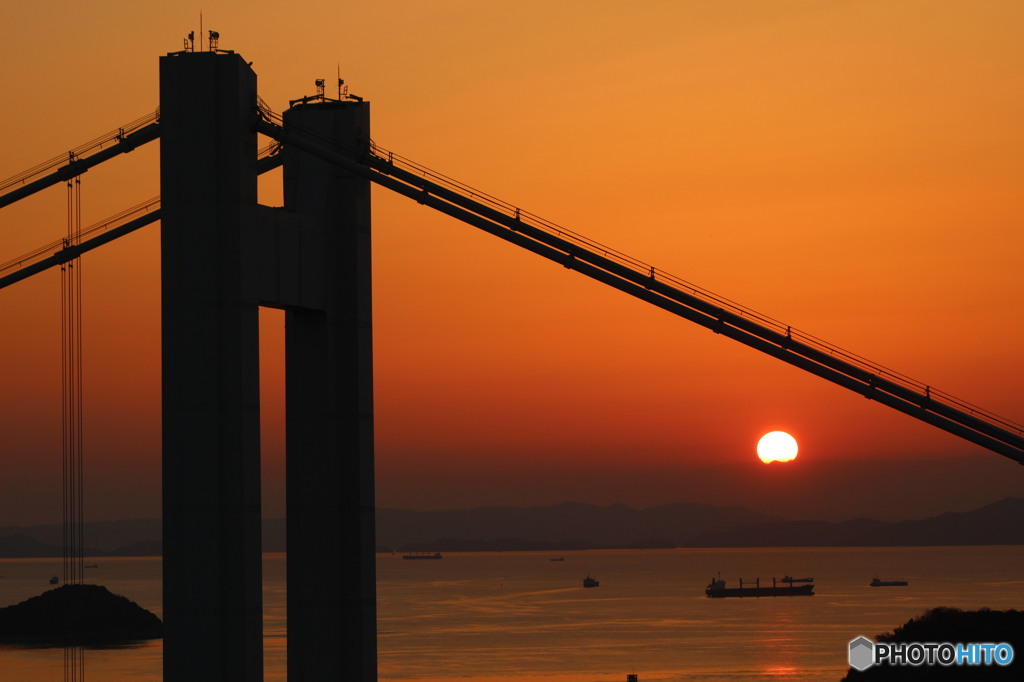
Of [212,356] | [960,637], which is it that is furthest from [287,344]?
[960,637]

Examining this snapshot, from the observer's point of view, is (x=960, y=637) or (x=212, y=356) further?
(x=960, y=637)

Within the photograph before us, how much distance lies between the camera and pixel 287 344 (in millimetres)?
40656

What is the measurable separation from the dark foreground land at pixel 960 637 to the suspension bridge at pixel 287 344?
46.9 metres

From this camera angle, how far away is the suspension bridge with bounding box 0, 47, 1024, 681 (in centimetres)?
3456

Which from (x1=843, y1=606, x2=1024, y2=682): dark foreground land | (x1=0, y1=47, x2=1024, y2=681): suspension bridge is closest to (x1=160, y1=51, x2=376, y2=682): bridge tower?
(x1=0, y1=47, x2=1024, y2=681): suspension bridge

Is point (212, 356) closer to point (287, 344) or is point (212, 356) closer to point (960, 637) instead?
point (287, 344)

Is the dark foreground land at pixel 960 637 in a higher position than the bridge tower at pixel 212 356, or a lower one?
lower

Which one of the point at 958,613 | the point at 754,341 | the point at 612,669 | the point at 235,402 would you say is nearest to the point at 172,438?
the point at 235,402

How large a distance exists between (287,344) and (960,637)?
58705 millimetres

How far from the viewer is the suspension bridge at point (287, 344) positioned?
3456cm

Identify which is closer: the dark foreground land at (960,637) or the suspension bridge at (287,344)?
the suspension bridge at (287,344)

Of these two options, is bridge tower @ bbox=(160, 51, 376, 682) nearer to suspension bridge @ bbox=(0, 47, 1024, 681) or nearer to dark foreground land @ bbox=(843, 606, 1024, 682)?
suspension bridge @ bbox=(0, 47, 1024, 681)

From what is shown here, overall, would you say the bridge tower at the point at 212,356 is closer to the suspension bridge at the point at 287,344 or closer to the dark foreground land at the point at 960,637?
the suspension bridge at the point at 287,344

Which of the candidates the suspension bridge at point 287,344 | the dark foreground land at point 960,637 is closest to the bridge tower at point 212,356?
the suspension bridge at point 287,344
